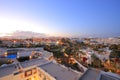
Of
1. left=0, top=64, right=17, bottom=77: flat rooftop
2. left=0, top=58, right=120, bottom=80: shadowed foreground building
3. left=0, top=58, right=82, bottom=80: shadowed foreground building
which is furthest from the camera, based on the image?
left=0, top=64, right=17, bottom=77: flat rooftop

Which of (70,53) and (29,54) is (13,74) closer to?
(29,54)

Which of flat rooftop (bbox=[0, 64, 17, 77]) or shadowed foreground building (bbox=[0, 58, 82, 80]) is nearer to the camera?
shadowed foreground building (bbox=[0, 58, 82, 80])

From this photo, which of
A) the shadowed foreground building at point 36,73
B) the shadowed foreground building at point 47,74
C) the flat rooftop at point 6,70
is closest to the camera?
the shadowed foreground building at point 47,74

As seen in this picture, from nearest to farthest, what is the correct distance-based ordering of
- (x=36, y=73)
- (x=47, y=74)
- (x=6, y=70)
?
(x=47, y=74) → (x=6, y=70) → (x=36, y=73)

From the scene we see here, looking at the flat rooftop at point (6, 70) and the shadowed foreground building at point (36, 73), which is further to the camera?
the flat rooftop at point (6, 70)

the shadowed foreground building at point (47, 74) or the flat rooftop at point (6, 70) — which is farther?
the flat rooftop at point (6, 70)

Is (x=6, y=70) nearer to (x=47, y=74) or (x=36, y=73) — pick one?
(x=36, y=73)

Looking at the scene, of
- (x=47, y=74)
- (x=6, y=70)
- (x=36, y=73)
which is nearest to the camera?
(x=47, y=74)

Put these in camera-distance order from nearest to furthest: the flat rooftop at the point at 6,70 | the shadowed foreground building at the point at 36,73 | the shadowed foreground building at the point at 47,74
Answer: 1. the shadowed foreground building at the point at 47,74
2. the shadowed foreground building at the point at 36,73
3. the flat rooftop at the point at 6,70

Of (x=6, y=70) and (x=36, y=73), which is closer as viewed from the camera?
(x=6, y=70)

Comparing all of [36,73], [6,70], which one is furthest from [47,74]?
[6,70]

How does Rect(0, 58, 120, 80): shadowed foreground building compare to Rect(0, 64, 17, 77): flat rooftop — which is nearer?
Rect(0, 58, 120, 80): shadowed foreground building

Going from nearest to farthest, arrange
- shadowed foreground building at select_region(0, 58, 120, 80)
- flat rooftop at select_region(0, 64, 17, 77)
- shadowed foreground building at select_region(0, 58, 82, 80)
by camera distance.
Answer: shadowed foreground building at select_region(0, 58, 120, 80) < shadowed foreground building at select_region(0, 58, 82, 80) < flat rooftop at select_region(0, 64, 17, 77)

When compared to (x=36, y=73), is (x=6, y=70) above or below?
above
